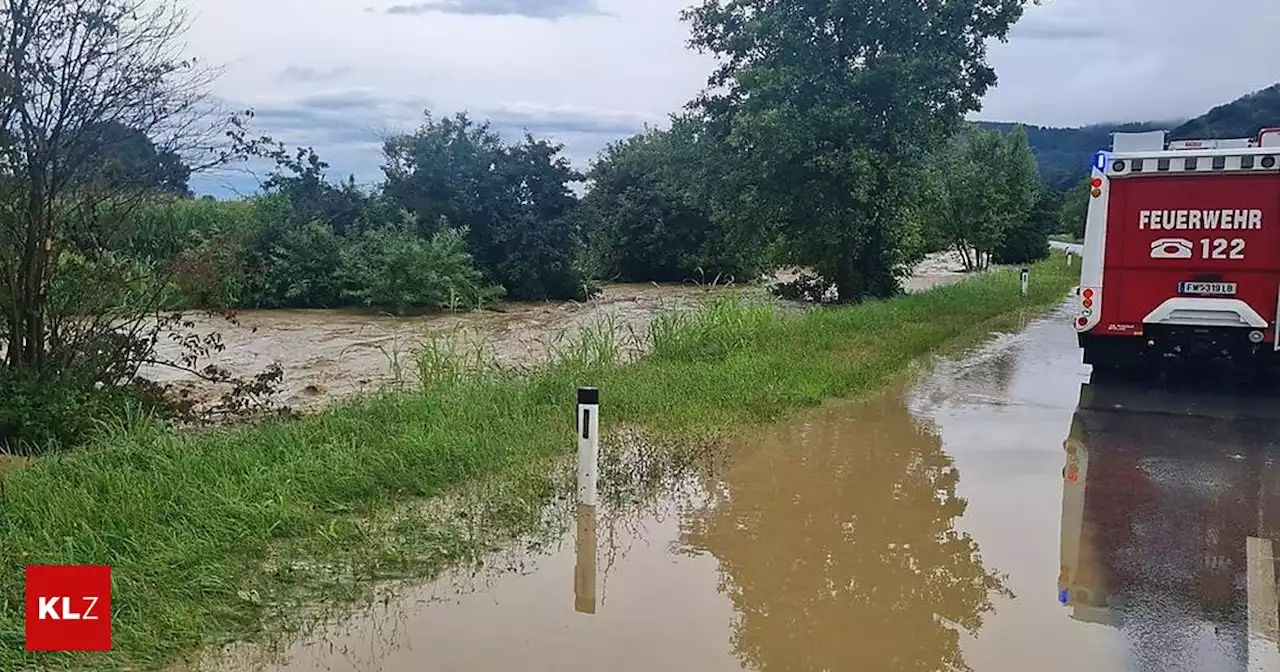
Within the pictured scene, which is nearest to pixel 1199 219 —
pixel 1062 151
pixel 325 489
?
pixel 325 489

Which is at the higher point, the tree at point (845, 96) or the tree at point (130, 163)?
the tree at point (845, 96)

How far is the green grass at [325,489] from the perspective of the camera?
511cm

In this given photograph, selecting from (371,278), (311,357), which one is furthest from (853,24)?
(371,278)

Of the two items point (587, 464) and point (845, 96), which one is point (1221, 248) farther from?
point (845, 96)

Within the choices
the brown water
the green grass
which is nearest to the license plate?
the green grass

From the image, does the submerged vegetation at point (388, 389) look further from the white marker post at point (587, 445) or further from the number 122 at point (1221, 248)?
the number 122 at point (1221, 248)

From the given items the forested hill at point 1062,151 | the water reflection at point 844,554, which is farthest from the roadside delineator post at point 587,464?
the forested hill at point 1062,151

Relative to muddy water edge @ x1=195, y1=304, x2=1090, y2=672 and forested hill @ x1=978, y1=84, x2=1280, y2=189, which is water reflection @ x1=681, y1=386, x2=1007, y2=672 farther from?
forested hill @ x1=978, y1=84, x2=1280, y2=189

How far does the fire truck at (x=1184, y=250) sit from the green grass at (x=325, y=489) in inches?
115

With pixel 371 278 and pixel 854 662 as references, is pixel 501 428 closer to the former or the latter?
pixel 854 662

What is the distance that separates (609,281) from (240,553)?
37.2 metres

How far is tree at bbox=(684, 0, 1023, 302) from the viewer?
68.1 ft

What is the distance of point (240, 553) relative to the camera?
575cm

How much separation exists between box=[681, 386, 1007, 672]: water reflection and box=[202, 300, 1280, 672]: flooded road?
0.02 metres
